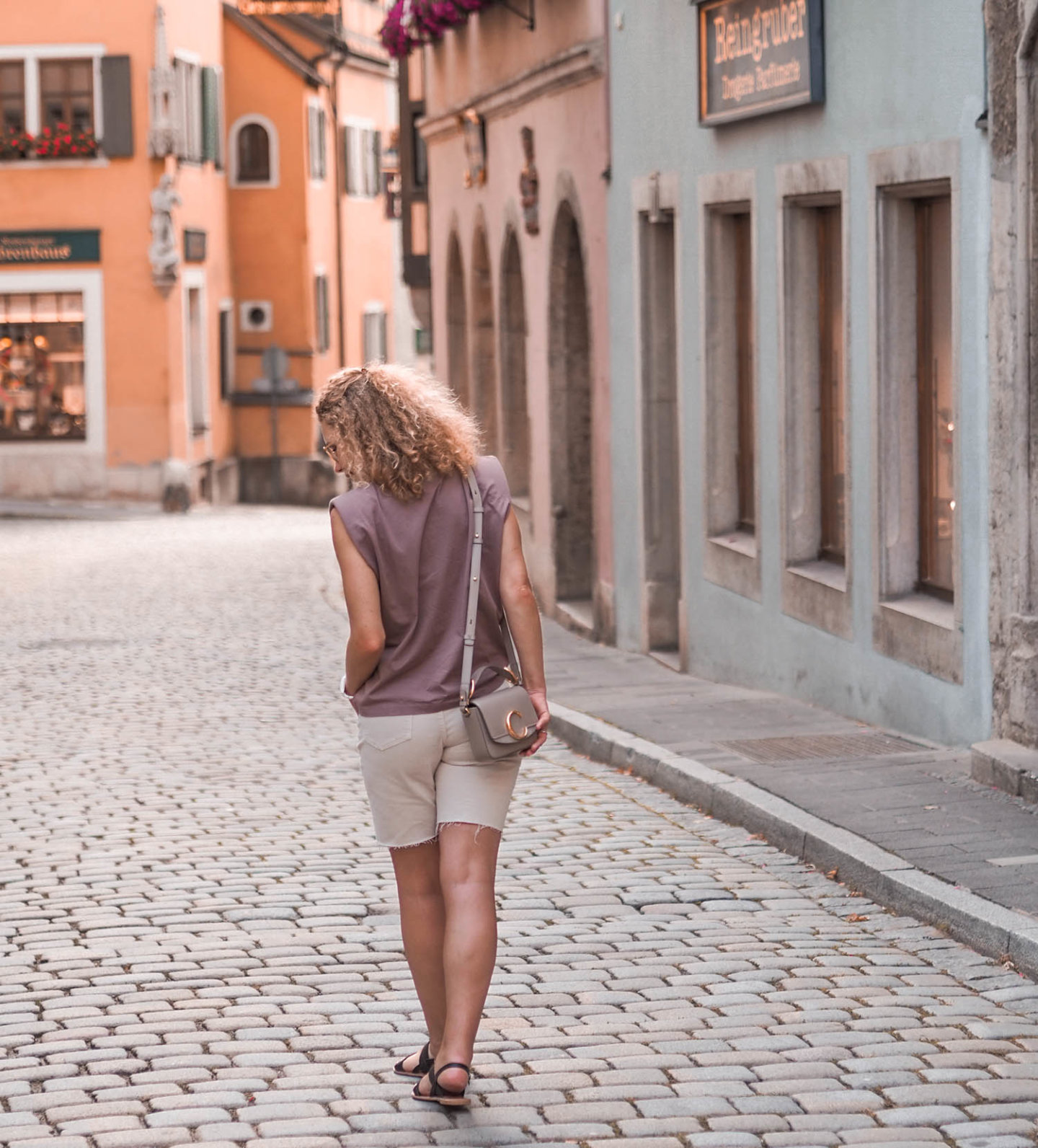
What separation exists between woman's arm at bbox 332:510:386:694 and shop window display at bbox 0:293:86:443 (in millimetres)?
31472

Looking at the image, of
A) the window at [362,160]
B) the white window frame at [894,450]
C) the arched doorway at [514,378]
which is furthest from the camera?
the window at [362,160]

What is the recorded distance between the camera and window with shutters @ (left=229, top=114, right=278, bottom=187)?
41.2 m

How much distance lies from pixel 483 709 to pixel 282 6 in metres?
33.3

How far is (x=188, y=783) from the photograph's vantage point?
10445mm

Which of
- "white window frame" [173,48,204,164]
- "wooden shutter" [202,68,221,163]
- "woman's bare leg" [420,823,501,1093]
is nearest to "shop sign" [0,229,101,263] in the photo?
"white window frame" [173,48,204,164]

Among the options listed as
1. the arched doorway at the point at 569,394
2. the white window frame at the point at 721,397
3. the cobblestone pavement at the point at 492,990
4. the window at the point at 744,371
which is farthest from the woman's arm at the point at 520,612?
the arched doorway at the point at 569,394

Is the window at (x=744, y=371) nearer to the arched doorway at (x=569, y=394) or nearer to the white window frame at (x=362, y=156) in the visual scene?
the arched doorway at (x=569, y=394)

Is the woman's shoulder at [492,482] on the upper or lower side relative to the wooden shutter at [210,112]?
lower

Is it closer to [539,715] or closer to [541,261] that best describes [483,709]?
[539,715]

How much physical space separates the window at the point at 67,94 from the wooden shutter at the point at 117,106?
355 millimetres

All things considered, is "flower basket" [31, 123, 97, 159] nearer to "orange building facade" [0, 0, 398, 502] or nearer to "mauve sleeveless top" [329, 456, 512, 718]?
"orange building facade" [0, 0, 398, 502]

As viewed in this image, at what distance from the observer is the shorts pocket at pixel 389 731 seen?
5.13 m

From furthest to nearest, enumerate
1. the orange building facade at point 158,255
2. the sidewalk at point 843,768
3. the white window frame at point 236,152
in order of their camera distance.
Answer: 1. the white window frame at point 236,152
2. the orange building facade at point 158,255
3. the sidewalk at point 843,768

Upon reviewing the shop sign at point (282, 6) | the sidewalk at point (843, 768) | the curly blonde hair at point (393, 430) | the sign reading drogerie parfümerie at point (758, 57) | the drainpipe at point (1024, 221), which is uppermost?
the shop sign at point (282, 6)
